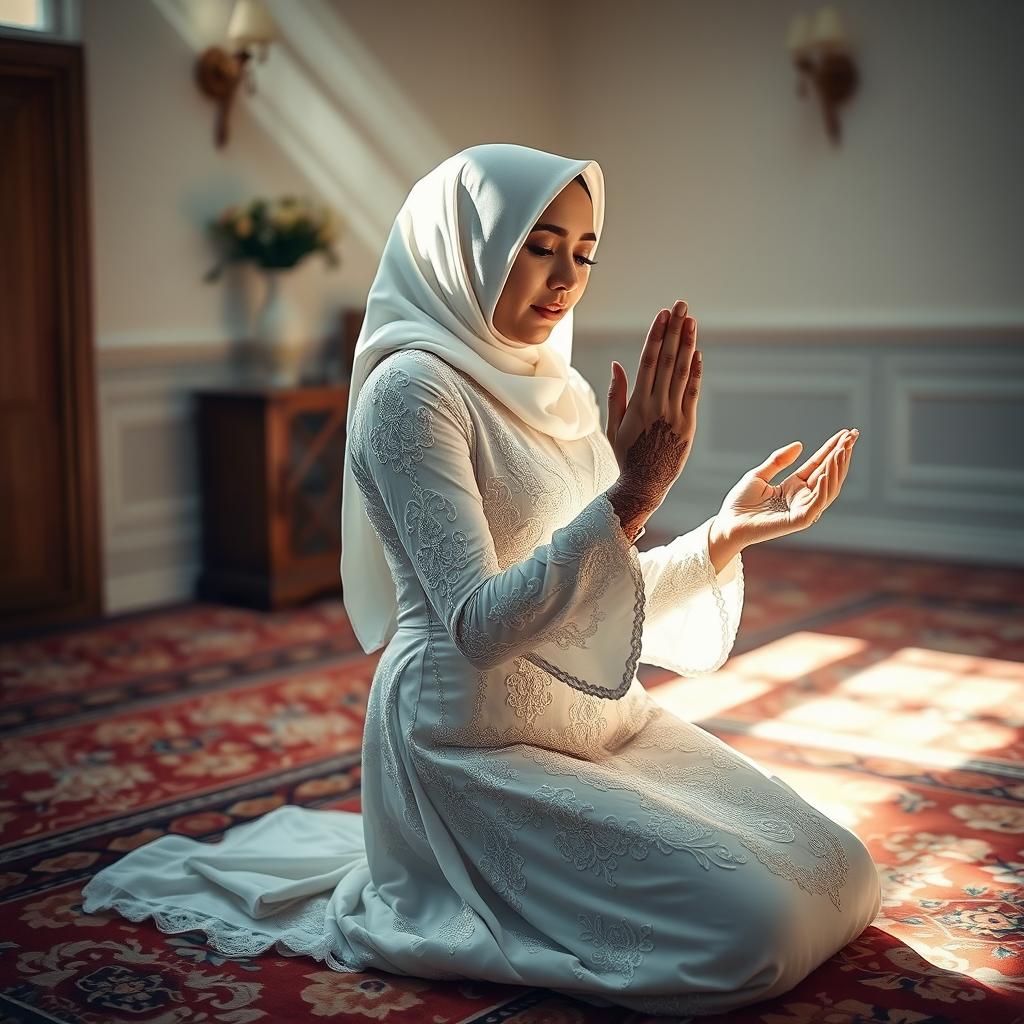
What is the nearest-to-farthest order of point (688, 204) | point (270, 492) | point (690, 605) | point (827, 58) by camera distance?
point (690, 605)
point (270, 492)
point (827, 58)
point (688, 204)

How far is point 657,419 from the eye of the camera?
1869mm

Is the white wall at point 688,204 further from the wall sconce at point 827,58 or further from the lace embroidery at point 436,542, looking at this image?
the lace embroidery at point 436,542

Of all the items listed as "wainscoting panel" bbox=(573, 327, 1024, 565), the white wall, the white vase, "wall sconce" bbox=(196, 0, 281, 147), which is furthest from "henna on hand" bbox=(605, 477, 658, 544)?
"wainscoting panel" bbox=(573, 327, 1024, 565)

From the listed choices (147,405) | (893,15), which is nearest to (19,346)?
(147,405)

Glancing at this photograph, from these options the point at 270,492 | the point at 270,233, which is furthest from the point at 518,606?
the point at 270,233

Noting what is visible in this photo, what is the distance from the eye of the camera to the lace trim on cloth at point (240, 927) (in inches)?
87.5

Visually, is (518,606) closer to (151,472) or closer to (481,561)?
(481,561)

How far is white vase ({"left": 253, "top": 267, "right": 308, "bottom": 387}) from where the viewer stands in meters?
5.29

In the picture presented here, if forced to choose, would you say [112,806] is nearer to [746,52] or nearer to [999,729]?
[999,729]

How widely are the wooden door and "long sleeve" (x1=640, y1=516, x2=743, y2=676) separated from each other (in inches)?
117

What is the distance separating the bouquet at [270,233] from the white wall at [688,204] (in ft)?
0.30

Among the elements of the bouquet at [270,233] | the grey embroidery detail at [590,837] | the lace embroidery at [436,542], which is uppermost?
the bouquet at [270,233]

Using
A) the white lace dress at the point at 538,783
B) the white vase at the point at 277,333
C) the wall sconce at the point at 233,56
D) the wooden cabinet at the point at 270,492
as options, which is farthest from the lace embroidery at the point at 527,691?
the wall sconce at the point at 233,56

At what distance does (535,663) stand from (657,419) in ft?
1.37
